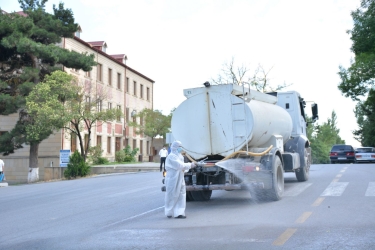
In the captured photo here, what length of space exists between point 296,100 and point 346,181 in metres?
3.20

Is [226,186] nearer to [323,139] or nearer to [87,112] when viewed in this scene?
[87,112]

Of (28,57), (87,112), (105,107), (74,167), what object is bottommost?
(74,167)

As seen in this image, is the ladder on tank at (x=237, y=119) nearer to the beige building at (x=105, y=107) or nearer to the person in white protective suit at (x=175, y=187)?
the person in white protective suit at (x=175, y=187)

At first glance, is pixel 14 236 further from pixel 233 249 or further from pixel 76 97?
pixel 76 97

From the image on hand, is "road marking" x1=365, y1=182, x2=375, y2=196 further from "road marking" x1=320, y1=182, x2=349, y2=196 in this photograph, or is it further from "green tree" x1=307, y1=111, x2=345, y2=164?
"green tree" x1=307, y1=111, x2=345, y2=164

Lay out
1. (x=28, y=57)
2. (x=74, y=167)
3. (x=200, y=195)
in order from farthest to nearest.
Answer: (x=28, y=57) < (x=74, y=167) < (x=200, y=195)

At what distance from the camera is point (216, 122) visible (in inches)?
457

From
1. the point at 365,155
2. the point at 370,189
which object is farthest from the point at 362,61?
the point at 370,189

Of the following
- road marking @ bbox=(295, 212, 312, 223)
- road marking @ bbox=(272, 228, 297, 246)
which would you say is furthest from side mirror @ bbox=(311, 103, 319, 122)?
road marking @ bbox=(272, 228, 297, 246)

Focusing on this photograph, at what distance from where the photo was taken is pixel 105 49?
49875mm

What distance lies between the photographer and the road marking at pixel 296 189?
13.5 meters

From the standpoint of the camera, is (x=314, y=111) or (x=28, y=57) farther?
(x=28, y=57)

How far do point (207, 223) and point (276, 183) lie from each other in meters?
3.19

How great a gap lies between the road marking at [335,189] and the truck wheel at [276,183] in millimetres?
1480
